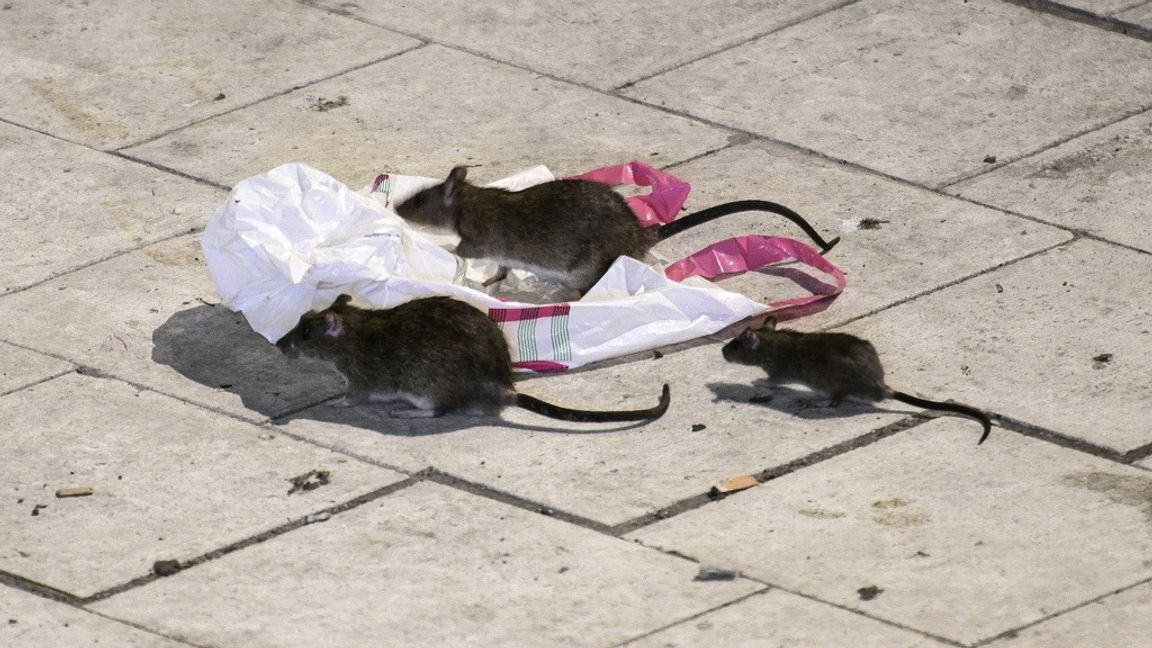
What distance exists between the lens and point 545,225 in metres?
8.08

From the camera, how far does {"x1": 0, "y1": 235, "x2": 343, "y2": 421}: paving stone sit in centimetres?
770

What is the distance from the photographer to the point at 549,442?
23.7 feet

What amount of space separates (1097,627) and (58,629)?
3.15 metres

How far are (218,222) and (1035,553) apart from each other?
344 cm

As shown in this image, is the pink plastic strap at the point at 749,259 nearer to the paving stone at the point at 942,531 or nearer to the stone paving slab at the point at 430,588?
the paving stone at the point at 942,531

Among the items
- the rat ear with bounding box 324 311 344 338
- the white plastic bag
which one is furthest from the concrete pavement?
the rat ear with bounding box 324 311 344 338

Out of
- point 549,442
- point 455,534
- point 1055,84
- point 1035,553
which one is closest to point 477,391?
point 549,442

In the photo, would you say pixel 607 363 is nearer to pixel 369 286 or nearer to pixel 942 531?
pixel 369 286

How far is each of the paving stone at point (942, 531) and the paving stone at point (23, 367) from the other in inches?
101

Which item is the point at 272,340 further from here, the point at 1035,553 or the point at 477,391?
the point at 1035,553

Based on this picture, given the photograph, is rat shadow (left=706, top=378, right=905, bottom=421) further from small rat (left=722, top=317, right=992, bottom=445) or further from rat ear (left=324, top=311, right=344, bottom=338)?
rat ear (left=324, top=311, right=344, bottom=338)

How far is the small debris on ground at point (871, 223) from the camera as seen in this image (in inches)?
350

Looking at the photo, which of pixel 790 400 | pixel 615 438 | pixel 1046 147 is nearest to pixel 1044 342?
pixel 790 400

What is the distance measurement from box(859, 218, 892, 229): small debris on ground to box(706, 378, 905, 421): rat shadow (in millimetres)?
1477
